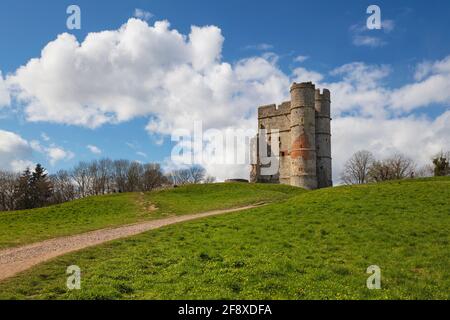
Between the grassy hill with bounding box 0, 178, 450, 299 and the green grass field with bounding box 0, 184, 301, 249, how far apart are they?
9.52 meters

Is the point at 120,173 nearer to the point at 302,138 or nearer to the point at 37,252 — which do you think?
the point at 302,138

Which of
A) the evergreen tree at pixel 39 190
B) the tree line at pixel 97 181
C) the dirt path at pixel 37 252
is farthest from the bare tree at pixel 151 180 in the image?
the dirt path at pixel 37 252

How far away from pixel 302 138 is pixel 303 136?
390 mm

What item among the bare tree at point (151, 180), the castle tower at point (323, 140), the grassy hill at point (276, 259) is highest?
the castle tower at point (323, 140)

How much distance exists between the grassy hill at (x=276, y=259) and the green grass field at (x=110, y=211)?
9.52 m

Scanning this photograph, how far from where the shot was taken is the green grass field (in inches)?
1125

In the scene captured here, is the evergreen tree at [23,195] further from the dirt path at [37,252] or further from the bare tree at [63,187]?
the dirt path at [37,252]

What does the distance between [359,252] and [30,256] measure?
47.8 feet

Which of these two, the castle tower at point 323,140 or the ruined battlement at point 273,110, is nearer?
the castle tower at point 323,140

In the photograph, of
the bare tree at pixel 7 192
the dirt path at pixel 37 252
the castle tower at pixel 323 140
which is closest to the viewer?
the dirt path at pixel 37 252

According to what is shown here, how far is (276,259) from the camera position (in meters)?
15.0

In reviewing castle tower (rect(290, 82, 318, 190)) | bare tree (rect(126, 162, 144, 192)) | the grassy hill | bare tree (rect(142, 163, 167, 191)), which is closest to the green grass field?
the grassy hill

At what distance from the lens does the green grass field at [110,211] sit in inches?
1125

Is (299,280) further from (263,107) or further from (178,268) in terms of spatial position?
(263,107)
